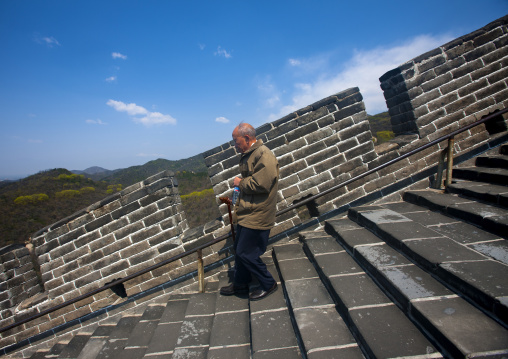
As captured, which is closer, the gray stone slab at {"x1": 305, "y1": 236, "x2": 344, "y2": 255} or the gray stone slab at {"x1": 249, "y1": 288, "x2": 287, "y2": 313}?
the gray stone slab at {"x1": 249, "y1": 288, "x2": 287, "y2": 313}

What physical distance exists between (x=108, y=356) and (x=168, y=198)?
78.5 inches

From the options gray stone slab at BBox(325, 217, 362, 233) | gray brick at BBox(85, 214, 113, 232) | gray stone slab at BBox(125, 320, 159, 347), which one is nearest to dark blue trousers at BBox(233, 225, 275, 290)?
gray stone slab at BBox(325, 217, 362, 233)

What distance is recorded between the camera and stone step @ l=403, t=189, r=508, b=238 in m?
2.34

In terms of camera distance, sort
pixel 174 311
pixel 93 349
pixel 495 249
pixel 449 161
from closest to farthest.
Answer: pixel 495 249
pixel 174 311
pixel 93 349
pixel 449 161

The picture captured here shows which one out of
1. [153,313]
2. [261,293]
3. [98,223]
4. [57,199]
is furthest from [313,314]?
[57,199]

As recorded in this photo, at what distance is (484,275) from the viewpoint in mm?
1762

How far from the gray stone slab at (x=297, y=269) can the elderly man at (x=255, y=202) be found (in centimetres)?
21

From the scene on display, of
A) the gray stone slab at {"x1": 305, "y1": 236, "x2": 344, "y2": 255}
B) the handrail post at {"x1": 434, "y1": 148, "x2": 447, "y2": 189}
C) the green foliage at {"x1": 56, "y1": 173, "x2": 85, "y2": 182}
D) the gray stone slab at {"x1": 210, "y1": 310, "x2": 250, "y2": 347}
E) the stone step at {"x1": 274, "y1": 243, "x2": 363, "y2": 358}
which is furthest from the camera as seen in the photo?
the green foliage at {"x1": 56, "y1": 173, "x2": 85, "y2": 182}

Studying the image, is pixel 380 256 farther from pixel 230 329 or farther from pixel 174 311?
pixel 174 311

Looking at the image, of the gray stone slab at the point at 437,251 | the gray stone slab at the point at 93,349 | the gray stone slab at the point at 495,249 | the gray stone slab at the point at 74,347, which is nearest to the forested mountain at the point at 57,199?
the gray stone slab at the point at 74,347

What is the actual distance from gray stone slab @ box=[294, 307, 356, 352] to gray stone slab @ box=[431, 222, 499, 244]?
146cm

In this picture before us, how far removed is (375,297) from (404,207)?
1841 millimetres

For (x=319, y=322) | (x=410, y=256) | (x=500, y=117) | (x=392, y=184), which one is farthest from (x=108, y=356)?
(x=500, y=117)

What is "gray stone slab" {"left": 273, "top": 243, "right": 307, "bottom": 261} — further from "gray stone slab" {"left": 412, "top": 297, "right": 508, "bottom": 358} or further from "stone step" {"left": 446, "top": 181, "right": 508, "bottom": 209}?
"stone step" {"left": 446, "top": 181, "right": 508, "bottom": 209}
